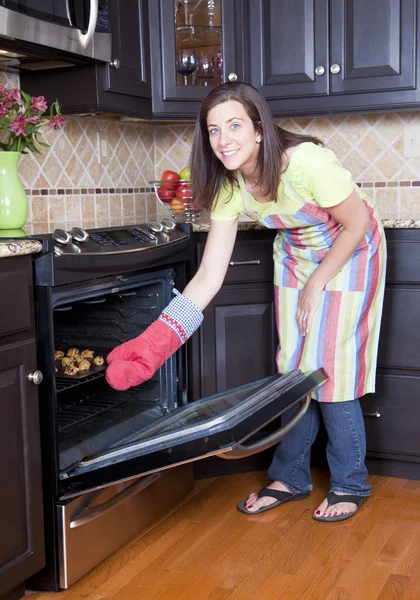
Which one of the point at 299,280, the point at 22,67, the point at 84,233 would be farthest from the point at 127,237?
the point at 22,67

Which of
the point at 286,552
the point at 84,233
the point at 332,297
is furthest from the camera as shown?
the point at 332,297

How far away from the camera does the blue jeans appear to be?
2.43 metres

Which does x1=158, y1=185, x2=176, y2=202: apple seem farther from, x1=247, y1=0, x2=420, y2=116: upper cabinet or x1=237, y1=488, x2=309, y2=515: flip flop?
x1=237, y1=488, x2=309, y2=515: flip flop

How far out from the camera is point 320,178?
209 centimetres

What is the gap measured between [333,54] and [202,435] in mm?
1596

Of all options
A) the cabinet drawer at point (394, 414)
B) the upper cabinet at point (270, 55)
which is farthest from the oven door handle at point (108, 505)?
the upper cabinet at point (270, 55)

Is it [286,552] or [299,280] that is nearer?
[286,552]

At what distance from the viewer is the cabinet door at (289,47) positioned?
2783 mm

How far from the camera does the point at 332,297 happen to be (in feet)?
7.64

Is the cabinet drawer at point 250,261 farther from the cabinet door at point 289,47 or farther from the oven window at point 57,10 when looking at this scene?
the oven window at point 57,10

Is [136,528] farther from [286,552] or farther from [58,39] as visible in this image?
[58,39]

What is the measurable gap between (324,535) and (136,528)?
531mm

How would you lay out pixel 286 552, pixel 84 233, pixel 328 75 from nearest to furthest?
1. pixel 84 233
2. pixel 286 552
3. pixel 328 75

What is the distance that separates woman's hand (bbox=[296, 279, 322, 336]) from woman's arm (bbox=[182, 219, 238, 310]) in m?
0.25
